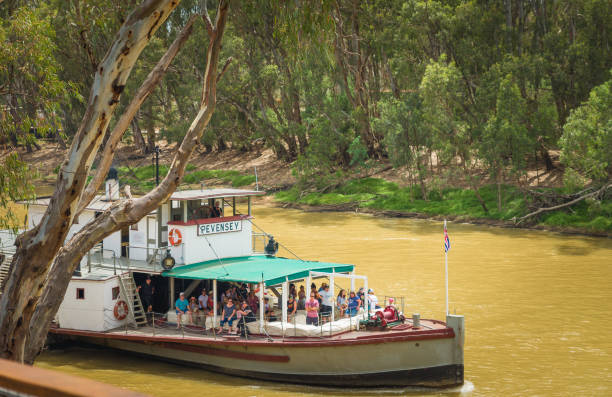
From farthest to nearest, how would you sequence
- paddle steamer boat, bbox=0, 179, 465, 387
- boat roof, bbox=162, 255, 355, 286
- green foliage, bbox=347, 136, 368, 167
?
green foliage, bbox=347, 136, 368, 167 → boat roof, bbox=162, 255, 355, 286 → paddle steamer boat, bbox=0, 179, 465, 387

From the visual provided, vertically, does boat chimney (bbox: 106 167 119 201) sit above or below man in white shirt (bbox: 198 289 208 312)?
above

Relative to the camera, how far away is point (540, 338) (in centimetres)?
1895

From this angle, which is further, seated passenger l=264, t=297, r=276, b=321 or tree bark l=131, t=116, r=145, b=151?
tree bark l=131, t=116, r=145, b=151

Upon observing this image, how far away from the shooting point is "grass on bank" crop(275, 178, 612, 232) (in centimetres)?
3609

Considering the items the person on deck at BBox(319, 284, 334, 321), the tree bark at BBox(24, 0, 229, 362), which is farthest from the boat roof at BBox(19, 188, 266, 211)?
the tree bark at BBox(24, 0, 229, 362)

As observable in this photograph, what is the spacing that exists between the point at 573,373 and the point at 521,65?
27.0m

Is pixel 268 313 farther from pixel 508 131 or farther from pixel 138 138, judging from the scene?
pixel 138 138

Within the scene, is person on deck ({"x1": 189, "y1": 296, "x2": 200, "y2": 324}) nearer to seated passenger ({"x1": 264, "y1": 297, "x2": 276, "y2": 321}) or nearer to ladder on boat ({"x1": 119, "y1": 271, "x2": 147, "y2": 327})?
ladder on boat ({"x1": 119, "y1": 271, "x2": 147, "y2": 327})

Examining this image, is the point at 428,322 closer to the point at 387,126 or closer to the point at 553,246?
the point at 553,246

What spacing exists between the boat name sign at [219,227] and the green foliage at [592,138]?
2087 cm

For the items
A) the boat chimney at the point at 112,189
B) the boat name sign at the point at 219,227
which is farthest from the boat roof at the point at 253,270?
the boat chimney at the point at 112,189

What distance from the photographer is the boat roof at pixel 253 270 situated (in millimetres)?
16797

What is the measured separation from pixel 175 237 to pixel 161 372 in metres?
3.63

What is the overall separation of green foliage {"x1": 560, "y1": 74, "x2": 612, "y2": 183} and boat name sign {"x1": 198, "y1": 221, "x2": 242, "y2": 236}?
20870mm
